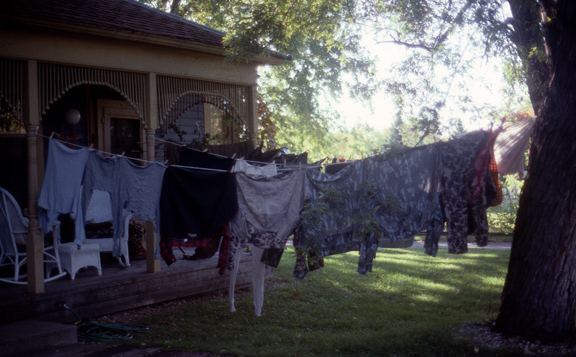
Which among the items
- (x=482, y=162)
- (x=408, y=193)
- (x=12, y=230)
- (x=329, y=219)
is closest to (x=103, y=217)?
(x=12, y=230)

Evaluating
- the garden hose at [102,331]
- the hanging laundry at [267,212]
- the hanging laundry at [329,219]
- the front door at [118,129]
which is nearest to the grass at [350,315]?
the garden hose at [102,331]

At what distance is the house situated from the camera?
21.9 feet

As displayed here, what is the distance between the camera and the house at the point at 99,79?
6.67 meters

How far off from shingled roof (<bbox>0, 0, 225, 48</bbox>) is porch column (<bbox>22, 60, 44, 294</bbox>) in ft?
2.24

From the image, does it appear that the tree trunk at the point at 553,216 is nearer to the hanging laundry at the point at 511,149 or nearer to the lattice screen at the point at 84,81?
the hanging laundry at the point at 511,149

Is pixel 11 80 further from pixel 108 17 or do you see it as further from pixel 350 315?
pixel 350 315

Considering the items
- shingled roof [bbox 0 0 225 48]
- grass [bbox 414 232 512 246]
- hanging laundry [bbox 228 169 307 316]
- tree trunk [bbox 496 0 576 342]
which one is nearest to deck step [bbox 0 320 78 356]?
hanging laundry [bbox 228 169 307 316]

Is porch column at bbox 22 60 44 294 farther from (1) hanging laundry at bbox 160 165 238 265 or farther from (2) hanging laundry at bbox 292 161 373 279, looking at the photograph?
(2) hanging laundry at bbox 292 161 373 279

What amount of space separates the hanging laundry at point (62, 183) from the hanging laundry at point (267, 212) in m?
2.01

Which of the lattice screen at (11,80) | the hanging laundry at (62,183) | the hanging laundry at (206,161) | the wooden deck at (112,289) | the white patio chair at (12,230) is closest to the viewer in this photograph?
the wooden deck at (112,289)

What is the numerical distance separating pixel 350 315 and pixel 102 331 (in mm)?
3342

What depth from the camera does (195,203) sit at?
6.41 m

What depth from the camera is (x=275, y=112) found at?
2128 centimetres

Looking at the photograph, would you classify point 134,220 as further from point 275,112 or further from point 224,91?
point 275,112
